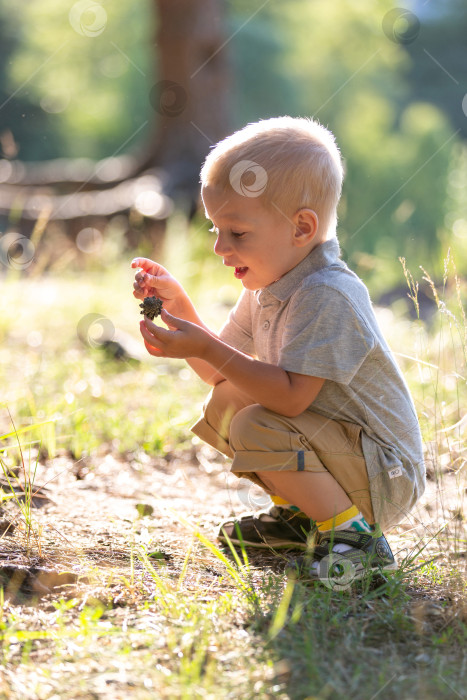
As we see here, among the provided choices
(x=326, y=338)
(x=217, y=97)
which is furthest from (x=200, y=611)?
(x=217, y=97)

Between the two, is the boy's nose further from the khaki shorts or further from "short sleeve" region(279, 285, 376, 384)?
the khaki shorts

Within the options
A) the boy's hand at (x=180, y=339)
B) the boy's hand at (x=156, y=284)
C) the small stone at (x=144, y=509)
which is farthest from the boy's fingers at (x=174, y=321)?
the small stone at (x=144, y=509)

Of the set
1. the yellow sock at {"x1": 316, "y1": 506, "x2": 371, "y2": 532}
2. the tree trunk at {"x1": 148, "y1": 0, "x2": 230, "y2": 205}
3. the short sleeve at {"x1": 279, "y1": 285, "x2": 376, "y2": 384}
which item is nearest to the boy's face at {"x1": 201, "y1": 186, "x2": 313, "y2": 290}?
the short sleeve at {"x1": 279, "y1": 285, "x2": 376, "y2": 384}

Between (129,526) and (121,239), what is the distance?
5532mm

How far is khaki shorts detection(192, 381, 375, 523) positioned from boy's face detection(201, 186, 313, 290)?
34 cm

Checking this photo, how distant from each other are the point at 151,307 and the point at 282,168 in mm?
444

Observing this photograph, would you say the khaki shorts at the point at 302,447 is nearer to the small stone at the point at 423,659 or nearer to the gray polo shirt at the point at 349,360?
the gray polo shirt at the point at 349,360

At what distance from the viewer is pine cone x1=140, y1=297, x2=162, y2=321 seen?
71.3 inches

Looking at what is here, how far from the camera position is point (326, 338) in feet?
5.61

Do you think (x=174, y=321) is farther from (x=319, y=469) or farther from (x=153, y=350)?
(x=319, y=469)

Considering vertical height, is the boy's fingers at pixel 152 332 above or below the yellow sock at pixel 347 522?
above

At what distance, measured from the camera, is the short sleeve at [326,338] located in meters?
1.70

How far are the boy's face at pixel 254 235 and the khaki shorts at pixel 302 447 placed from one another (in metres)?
0.34

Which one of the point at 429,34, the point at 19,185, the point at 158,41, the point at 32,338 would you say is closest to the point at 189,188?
the point at 158,41
